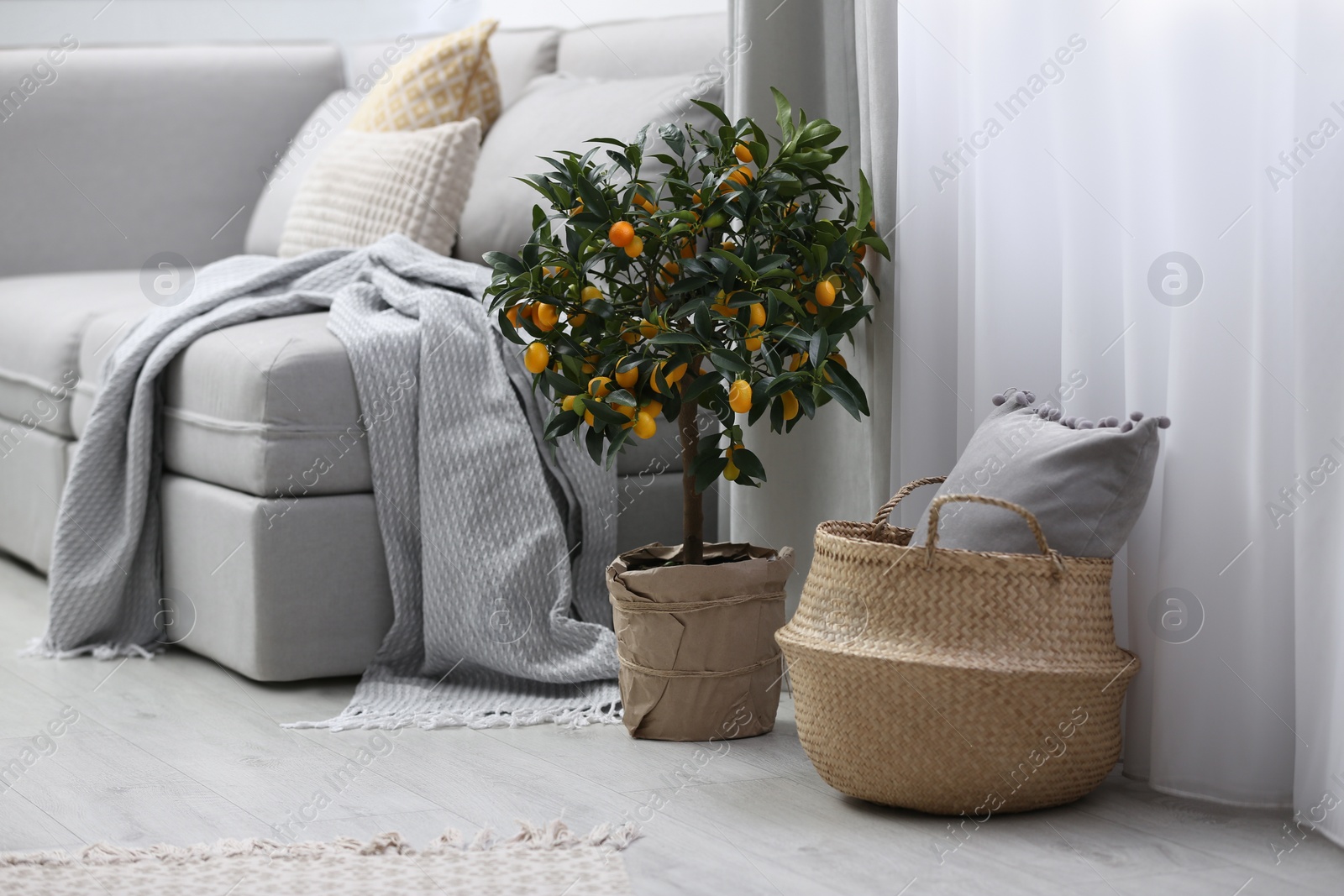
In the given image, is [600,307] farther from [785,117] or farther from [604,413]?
[785,117]

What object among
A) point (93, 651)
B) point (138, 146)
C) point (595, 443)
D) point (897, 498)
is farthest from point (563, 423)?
point (138, 146)

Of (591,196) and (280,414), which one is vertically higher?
(591,196)

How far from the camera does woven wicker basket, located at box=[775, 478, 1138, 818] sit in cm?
141

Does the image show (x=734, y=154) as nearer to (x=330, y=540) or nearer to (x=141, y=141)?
(x=330, y=540)

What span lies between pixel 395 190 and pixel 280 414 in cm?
80

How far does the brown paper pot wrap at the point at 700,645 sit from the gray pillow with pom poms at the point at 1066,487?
304 mm

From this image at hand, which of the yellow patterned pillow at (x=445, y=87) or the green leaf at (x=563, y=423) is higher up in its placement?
the yellow patterned pillow at (x=445, y=87)

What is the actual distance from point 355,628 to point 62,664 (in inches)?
17.9

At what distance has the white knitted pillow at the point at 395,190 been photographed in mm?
2576

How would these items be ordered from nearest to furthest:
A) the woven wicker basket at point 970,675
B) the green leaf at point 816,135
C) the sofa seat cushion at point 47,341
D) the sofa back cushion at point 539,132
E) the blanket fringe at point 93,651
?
the woven wicker basket at point 970,675 → the green leaf at point 816,135 → the blanket fringe at point 93,651 → the sofa back cushion at point 539,132 → the sofa seat cushion at point 47,341

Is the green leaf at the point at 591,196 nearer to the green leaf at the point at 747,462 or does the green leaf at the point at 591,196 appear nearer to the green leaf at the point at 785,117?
the green leaf at the point at 785,117

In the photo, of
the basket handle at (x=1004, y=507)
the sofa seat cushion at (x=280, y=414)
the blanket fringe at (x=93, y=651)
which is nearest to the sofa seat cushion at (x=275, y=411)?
the sofa seat cushion at (x=280, y=414)

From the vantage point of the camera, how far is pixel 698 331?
1598mm

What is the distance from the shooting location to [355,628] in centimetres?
199
